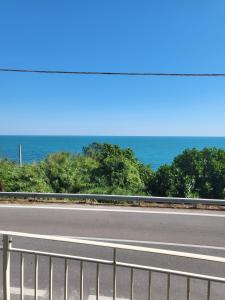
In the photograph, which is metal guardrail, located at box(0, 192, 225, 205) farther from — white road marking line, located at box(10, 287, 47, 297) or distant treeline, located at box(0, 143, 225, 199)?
white road marking line, located at box(10, 287, 47, 297)

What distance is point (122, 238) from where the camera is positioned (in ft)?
31.7

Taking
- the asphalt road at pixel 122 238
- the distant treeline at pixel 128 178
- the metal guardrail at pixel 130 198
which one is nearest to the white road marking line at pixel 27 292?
the asphalt road at pixel 122 238

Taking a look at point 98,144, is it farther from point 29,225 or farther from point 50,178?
point 29,225

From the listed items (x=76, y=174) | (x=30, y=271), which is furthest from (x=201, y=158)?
(x=30, y=271)

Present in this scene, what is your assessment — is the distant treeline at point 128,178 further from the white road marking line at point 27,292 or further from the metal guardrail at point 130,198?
the white road marking line at point 27,292

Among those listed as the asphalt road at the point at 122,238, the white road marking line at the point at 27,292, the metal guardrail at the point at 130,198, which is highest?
the metal guardrail at the point at 130,198

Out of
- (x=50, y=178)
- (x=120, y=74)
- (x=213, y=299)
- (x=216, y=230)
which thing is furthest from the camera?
(x=50, y=178)

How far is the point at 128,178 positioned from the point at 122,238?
41.0 ft

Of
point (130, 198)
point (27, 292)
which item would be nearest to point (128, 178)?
point (130, 198)

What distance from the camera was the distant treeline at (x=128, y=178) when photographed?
18906 mm

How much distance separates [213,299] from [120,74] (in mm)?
8306

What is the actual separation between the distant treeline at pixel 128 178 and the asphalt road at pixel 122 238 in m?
4.84

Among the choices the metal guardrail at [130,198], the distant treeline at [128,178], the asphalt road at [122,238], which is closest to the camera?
the asphalt road at [122,238]

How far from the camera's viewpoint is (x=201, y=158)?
2069 centimetres
